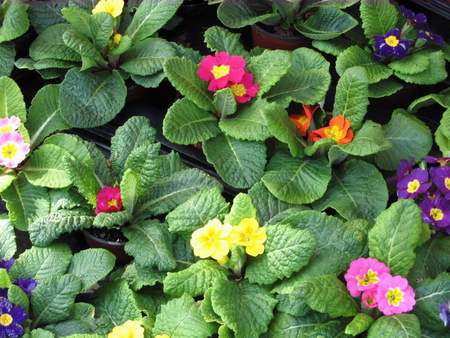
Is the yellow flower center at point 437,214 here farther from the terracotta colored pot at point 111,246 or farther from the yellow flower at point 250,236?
the terracotta colored pot at point 111,246

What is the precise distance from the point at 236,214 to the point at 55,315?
2.12 ft

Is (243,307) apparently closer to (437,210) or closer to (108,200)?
(108,200)

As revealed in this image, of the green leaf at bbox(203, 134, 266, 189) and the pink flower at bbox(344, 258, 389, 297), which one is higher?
the green leaf at bbox(203, 134, 266, 189)

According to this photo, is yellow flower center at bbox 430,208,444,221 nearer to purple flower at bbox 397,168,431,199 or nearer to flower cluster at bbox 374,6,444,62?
purple flower at bbox 397,168,431,199

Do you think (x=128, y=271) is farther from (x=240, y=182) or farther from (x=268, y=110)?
(x=268, y=110)

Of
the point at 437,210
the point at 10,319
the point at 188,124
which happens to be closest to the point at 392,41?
the point at 437,210

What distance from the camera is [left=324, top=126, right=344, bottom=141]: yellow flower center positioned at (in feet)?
7.86

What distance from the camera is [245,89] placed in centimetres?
248

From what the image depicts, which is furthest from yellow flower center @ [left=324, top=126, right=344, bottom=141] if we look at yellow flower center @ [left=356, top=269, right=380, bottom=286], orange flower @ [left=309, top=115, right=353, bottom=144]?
yellow flower center @ [left=356, top=269, right=380, bottom=286]

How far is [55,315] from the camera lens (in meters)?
2.11

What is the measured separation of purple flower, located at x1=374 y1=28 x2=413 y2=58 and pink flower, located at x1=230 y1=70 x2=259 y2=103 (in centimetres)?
53

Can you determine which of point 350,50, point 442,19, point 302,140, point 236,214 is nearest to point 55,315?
point 236,214

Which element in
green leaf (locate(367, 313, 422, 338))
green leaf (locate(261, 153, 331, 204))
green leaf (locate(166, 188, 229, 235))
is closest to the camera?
green leaf (locate(367, 313, 422, 338))

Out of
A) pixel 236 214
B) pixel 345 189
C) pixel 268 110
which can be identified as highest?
pixel 268 110
